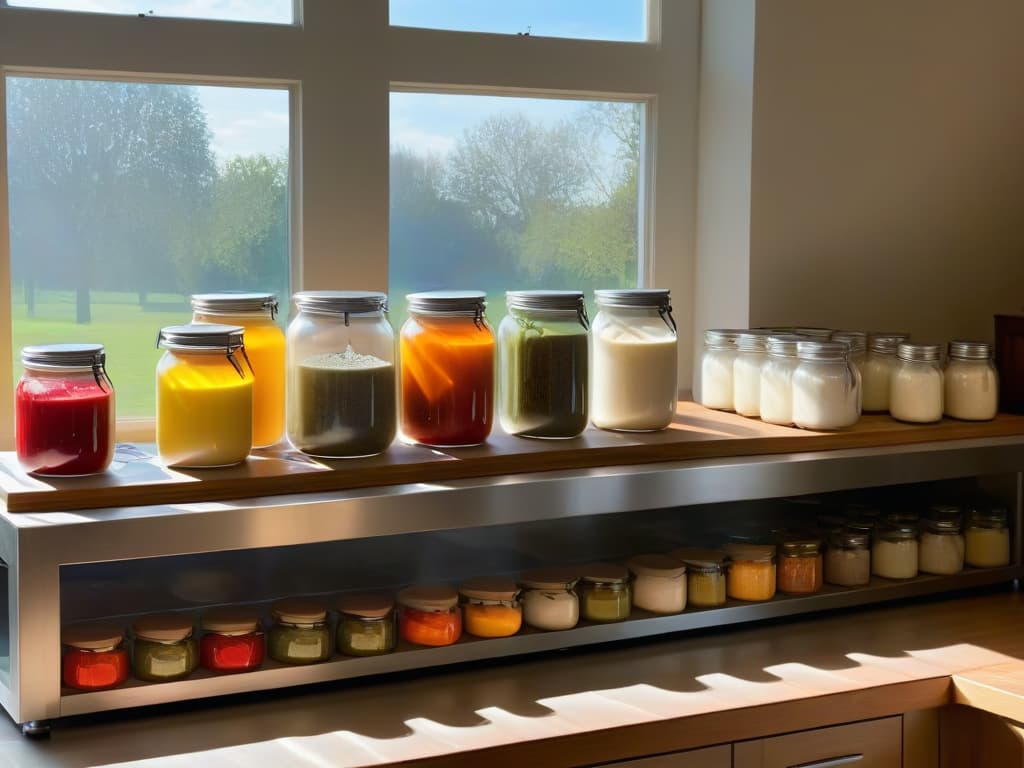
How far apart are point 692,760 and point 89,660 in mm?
610

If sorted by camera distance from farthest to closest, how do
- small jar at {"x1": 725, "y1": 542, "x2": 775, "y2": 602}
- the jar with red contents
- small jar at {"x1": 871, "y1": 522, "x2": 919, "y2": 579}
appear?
1. small jar at {"x1": 871, "y1": 522, "x2": 919, "y2": 579}
2. small jar at {"x1": 725, "y1": 542, "x2": 775, "y2": 602}
3. the jar with red contents

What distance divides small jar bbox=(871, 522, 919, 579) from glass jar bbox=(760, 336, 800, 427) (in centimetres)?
20

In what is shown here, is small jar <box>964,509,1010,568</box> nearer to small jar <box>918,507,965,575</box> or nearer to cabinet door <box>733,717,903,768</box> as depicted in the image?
small jar <box>918,507,965,575</box>

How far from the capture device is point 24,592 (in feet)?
3.74

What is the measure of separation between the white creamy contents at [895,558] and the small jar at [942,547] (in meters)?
0.03

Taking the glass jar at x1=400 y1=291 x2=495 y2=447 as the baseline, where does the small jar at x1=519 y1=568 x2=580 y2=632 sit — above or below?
below

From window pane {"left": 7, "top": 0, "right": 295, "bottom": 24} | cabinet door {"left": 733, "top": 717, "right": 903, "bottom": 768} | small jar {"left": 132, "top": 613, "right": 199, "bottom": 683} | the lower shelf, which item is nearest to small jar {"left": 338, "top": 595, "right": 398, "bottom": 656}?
the lower shelf

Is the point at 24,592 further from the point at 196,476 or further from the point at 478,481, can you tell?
the point at 478,481

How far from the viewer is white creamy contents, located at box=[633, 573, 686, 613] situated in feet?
4.85

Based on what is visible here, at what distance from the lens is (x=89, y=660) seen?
1199mm

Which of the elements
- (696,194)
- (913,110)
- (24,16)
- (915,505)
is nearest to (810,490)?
(915,505)

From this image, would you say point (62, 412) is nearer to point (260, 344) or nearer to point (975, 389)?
point (260, 344)

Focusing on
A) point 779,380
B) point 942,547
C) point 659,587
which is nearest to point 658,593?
point 659,587

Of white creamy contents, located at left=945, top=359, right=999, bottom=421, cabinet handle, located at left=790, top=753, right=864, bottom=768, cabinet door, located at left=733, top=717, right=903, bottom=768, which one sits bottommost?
cabinet handle, located at left=790, top=753, right=864, bottom=768
